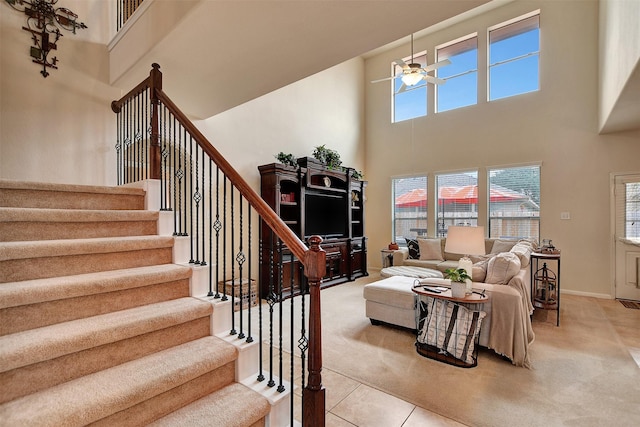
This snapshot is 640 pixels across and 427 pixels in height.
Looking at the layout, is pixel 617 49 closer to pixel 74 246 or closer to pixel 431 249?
pixel 431 249

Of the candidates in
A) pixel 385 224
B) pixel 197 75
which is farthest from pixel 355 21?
pixel 385 224

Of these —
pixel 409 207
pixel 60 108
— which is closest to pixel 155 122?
pixel 60 108

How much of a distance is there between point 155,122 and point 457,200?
5818 millimetres

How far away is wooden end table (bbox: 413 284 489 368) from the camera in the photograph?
8.91 ft

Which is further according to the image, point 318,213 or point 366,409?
point 318,213

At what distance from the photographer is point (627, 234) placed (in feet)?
15.6

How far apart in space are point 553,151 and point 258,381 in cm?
623

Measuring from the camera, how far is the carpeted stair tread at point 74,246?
164cm

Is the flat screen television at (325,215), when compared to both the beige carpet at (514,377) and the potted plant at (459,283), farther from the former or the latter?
the potted plant at (459,283)

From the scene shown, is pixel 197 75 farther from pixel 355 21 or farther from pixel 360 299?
pixel 360 299

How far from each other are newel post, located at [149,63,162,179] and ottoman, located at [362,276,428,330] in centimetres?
269

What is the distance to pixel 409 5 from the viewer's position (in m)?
2.10

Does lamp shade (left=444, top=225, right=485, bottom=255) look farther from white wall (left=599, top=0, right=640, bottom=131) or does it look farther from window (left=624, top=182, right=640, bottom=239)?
window (left=624, top=182, right=640, bottom=239)

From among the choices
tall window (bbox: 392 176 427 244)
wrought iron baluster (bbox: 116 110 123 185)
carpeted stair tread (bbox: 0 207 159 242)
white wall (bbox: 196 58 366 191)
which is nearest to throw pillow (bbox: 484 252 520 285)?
carpeted stair tread (bbox: 0 207 159 242)
